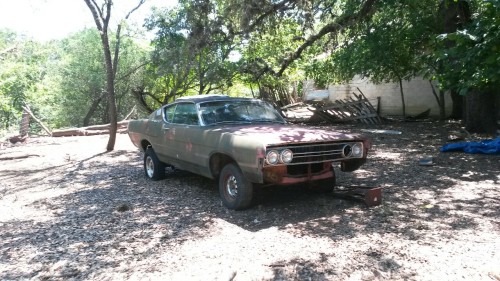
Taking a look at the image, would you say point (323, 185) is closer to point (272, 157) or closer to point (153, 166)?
point (272, 157)

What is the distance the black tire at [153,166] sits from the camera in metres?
7.56

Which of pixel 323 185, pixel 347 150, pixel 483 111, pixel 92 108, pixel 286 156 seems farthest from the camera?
pixel 92 108

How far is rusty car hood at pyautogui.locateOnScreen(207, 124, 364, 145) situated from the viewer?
4912 mm

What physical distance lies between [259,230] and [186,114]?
274 centimetres

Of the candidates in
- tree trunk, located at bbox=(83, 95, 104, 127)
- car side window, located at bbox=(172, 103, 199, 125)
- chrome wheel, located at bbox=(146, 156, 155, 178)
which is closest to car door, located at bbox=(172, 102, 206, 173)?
car side window, located at bbox=(172, 103, 199, 125)

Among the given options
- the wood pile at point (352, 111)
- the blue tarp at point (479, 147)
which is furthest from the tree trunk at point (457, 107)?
the blue tarp at point (479, 147)

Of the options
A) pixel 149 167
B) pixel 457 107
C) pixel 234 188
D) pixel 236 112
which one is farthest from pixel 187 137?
pixel 457 107

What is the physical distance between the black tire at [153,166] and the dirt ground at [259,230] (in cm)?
22

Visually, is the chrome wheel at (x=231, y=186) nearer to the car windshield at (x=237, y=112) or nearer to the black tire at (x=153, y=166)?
the car windshield at (x=237, y=112)

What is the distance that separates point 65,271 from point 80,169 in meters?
6.17

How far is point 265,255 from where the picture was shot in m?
3.96

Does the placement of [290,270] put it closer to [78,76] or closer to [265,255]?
[265,255]

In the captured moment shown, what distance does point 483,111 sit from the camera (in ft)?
37.2

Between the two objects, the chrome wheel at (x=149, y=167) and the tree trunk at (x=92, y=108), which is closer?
the chrome wheel at (x=149, y=167)
